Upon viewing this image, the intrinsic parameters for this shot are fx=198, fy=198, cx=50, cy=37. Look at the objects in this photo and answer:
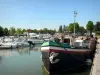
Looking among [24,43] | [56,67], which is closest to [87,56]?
[56,67]

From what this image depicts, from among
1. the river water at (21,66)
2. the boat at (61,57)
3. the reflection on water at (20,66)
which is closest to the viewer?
the boat at (61,57)

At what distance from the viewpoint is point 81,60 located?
2047cm

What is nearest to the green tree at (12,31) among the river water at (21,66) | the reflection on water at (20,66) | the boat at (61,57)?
the reflection on water at (20,66)

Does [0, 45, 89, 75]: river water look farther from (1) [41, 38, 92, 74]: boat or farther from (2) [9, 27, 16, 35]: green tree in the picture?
(2) [9, 27, 16, 35]: green tree

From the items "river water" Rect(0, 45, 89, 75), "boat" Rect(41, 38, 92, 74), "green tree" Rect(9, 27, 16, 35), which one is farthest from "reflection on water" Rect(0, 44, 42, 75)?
"green tree" Rect(9, 27, 16, 35)

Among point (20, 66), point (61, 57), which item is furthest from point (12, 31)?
point (61, 57)

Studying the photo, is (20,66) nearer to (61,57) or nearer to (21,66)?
(21,66)

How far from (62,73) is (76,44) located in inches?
201

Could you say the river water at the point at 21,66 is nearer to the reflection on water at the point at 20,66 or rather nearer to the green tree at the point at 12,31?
the reflection on water at the point at 20,66

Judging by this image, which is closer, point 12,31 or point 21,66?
point 21,66

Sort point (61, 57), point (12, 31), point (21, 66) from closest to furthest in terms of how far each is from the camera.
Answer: point (61, 57), point (21, 66), point (12, 31)

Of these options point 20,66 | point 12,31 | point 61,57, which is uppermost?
point 12,31

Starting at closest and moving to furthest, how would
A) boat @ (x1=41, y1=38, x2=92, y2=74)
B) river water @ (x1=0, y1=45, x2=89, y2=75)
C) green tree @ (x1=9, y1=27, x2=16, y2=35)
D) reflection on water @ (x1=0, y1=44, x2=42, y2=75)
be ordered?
boat @ (x1=41, y1=38, x2=92, y2=74), river water @ (x1=0, y1=45, x2=89, y2=75), reflection on water @ (x1=0, y1=44, x2=42, y2=75), green tree @ (x1=9, y1=27, x2=16, y2=35)

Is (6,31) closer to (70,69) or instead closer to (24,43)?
(24,43)
